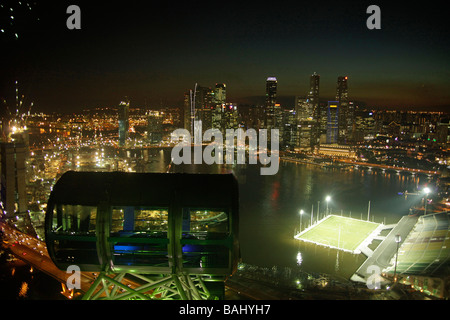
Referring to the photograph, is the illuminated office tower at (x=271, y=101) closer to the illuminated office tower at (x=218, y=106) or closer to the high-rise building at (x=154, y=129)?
the illuminated office tower at (x=218, y=106)

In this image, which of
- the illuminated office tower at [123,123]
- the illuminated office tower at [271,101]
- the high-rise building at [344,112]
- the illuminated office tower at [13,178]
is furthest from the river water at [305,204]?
the high-rise building at [344,112]

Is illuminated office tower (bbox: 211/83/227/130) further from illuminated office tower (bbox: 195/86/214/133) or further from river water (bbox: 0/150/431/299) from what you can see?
river water (bbox: 0/150/431/299)

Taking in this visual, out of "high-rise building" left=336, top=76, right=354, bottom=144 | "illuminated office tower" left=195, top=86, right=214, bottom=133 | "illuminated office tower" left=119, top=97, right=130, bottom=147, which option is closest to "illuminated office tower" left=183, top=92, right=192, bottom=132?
"illuminated office tower" left=195, top=86, right=214, bottom=133

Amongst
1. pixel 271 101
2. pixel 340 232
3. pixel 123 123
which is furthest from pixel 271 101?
pixel 340 232
